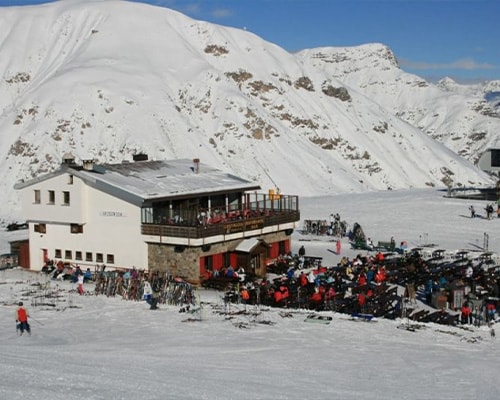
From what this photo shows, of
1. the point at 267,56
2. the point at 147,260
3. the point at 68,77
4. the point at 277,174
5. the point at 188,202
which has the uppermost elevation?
the point at 267,56

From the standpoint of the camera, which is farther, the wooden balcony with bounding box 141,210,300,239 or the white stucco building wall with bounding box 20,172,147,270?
the white stucco building wall with bounding box 20,172,147,270

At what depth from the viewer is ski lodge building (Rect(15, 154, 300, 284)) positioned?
36.3 metres

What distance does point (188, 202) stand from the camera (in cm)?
3959

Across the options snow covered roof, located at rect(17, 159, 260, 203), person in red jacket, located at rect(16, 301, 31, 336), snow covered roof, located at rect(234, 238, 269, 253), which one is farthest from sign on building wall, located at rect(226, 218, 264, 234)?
person in red jacket, located at rect(16, 301, 31, 336)

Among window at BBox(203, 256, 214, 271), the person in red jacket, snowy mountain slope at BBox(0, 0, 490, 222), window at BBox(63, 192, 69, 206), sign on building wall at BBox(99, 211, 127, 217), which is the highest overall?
snowy mountain slope at BBox(0, 0, 490, 222)

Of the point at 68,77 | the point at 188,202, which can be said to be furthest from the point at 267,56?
the point at 188,202

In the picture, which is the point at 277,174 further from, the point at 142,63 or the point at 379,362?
the point at 379,362

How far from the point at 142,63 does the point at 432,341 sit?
A: 9753cm

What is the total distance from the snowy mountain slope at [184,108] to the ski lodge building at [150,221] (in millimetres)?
40260

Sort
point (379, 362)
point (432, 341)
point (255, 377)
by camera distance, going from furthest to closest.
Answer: point (432, 341)
point (379, 362)
point (255, 377)

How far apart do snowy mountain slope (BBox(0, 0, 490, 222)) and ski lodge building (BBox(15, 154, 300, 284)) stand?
132 ft

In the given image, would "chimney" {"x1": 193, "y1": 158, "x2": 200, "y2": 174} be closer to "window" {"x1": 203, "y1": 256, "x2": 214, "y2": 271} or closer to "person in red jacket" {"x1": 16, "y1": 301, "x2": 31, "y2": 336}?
"window" {"x1": 203, "y1": 256, "x2": 214, "y2": 271}

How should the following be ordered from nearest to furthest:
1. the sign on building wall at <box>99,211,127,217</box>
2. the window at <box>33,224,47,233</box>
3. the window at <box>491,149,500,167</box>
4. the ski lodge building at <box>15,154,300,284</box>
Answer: the ski lodge building at <box>15,154,300,284</box> → the sign on building wall at <box>99,211,127,217</box> → the window at <box>33,224,47,233</box> → the window at <box>491,149,500,167</box>

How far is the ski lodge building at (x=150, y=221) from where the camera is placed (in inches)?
1431
